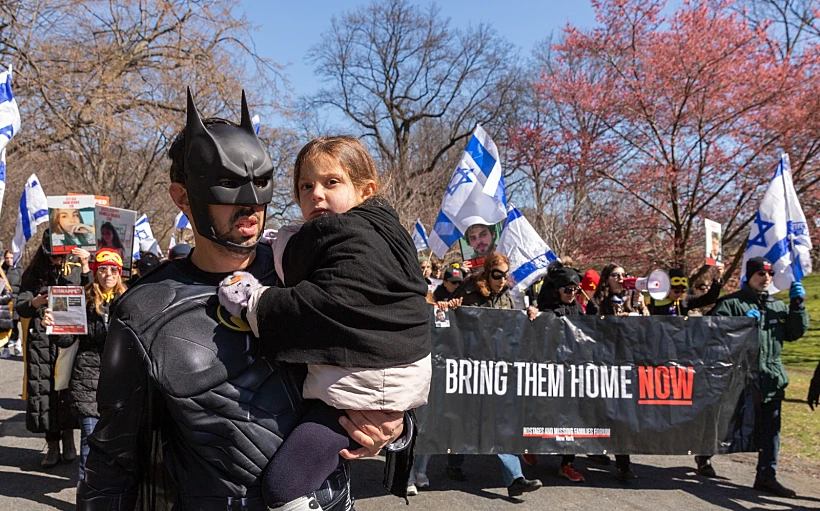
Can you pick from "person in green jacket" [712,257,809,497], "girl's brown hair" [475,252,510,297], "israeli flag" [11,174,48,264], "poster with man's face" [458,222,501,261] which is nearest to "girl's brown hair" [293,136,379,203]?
"girl's brown hair" [475,252,510,297]

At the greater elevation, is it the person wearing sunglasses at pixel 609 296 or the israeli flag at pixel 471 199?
the israeli flag at pixel 471 199

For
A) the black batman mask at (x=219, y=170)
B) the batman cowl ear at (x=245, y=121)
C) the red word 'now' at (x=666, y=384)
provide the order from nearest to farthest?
the black batman mask at (x=219, y=170)
the batman cowl ear at (x=245, y=121)
the red word 'now' at (x=666, y=384)

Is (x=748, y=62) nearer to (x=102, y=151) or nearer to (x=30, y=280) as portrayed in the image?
(x=30, y=280)

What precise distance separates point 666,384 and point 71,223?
5.49 meters

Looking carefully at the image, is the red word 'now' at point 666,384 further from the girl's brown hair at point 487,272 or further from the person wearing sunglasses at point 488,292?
the girl's brown hair at point 487,272

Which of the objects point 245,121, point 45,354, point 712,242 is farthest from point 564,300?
point 245,121

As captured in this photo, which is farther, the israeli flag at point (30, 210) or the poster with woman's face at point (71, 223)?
the israeli flag at point (30, 210)

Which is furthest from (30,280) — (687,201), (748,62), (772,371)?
(748,62)

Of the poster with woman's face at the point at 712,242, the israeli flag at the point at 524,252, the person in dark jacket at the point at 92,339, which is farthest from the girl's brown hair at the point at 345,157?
the poster with woman's face at the point at 712,242

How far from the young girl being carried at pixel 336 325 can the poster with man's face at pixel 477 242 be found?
5876 millimetres

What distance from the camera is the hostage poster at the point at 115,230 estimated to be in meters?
5.79

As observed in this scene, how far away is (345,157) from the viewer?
2004 millimetres

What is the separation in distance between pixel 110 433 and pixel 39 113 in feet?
43.3

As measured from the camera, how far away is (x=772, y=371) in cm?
589
